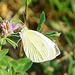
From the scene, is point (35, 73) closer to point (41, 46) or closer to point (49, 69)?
point (49, 69)

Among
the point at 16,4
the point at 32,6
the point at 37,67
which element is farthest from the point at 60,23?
the point at 37,67

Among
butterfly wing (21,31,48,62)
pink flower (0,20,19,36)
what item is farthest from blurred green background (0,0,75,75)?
pink flower (0,20,19,36)

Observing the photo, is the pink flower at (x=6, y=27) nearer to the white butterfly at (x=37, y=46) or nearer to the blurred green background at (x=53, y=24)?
the white butterfly at (x=37, y=46)

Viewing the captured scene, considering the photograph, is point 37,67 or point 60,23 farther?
point 60,23

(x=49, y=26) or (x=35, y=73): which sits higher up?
(x=49, y=26)

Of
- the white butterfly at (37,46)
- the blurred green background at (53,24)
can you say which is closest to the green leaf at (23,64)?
the white butterfly at (37,46)

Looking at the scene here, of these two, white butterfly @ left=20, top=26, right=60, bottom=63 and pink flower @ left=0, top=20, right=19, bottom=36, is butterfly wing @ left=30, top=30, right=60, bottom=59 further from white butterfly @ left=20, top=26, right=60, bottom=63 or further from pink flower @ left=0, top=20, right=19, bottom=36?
pink flower @ left=0, top=20, right=19, bottom=36
